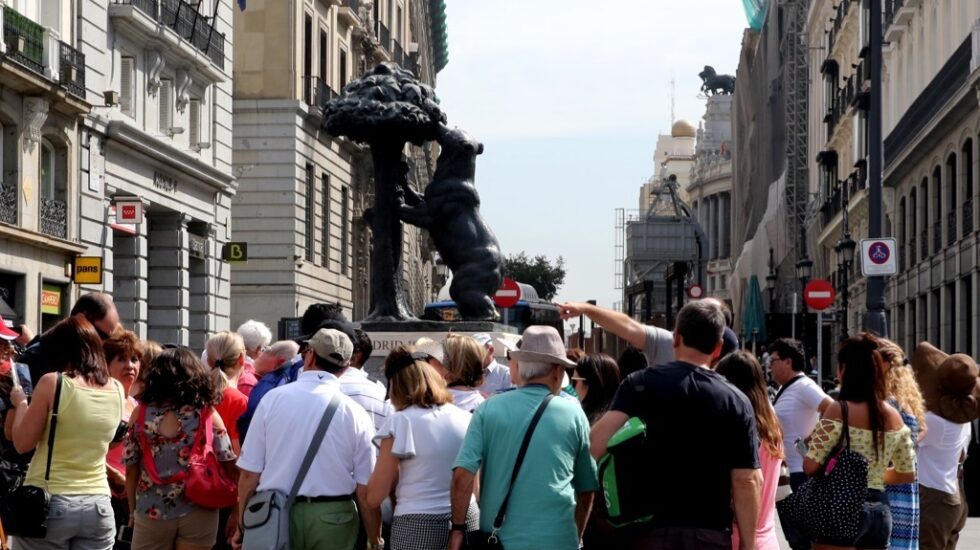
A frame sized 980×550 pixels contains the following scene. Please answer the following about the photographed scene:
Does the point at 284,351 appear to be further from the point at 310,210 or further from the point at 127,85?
the point at 310,210

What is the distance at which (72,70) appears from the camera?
94.9 feet

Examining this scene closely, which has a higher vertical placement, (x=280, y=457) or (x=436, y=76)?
(x=436, y=76)

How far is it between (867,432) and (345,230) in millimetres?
44084

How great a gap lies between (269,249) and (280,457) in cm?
3579

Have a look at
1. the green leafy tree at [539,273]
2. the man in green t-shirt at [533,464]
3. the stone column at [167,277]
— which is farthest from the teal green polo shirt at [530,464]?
the green leafy tree at [539,273]

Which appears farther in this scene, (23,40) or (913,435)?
(23,40)

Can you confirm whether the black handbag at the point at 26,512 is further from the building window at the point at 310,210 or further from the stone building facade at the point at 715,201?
the stone building facade at the point at 715,201

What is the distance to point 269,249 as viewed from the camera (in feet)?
142

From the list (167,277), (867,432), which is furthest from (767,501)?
(167,277)

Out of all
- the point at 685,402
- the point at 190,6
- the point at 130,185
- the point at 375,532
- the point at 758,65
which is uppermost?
the point at 758,65

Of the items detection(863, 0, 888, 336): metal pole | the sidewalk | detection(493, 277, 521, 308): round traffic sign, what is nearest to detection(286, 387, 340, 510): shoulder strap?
the sidewalk

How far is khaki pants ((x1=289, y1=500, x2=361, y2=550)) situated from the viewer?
7695mm

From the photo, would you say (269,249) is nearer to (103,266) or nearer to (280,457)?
(103,266)

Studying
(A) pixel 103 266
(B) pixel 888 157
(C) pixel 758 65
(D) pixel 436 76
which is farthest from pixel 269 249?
(D) pixel 436 76
